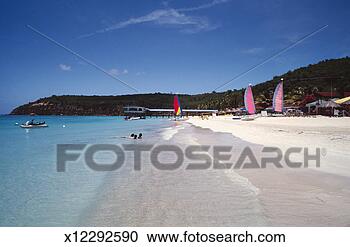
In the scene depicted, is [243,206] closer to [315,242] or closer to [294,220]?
[294,220]

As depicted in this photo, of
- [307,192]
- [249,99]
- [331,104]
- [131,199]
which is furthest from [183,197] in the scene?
[331,104]

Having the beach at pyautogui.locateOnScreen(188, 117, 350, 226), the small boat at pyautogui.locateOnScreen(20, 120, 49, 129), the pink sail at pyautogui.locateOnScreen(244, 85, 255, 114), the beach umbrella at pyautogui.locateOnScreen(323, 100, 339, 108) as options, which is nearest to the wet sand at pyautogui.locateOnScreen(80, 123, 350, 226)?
the beach at pyautogui.locateOnScreen(188, 117, 350, 226)

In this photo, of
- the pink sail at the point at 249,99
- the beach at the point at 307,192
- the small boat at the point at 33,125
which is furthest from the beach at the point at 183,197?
the small boat at the point at 33,125

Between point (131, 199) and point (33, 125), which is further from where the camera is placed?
point (33, 125)

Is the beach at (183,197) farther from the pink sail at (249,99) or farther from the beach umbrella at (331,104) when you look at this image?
the beach umbrella at (331,104)

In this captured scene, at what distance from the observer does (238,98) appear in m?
65.4

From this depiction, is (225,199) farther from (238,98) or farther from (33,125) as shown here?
(238,98)

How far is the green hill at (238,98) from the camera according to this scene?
30.8 metres

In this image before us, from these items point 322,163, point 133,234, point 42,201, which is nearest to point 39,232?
point 133,234

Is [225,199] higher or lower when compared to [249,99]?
lower

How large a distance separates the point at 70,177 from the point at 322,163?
449cm

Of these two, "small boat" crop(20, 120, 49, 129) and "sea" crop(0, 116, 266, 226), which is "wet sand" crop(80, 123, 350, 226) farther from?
"small boat" crop(20, 120, 49, 129)

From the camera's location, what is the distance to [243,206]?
10.0 ft

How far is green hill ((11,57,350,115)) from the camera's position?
101ft
